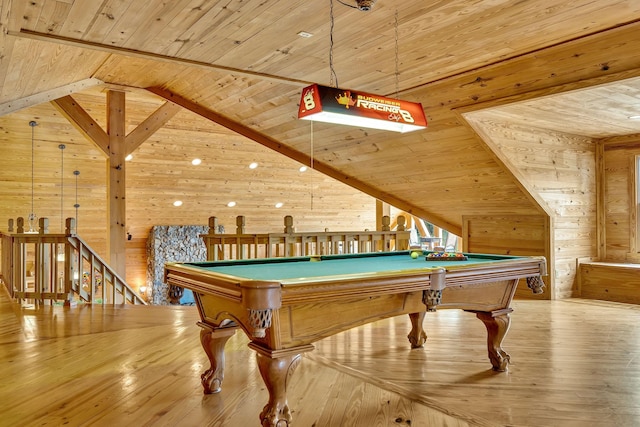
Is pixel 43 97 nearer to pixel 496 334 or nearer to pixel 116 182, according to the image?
pixel 116 182

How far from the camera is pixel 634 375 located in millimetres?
3379

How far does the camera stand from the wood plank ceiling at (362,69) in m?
3.31

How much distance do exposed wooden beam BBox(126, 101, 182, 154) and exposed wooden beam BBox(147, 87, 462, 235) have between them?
462 millimetres

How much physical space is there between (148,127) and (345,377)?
18.0ft

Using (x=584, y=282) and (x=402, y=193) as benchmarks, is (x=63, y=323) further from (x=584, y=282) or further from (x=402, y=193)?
(x=584, y=282)

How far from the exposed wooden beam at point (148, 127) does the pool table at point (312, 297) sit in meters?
4.66

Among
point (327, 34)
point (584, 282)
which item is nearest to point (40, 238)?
point (327, 34)

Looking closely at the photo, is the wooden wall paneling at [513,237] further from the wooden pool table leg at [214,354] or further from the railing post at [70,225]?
the railing post at [70,225]

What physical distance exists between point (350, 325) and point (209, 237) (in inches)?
122

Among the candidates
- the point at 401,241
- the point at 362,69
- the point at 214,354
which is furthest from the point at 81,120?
the point at 214,354

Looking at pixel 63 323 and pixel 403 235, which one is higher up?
pixel 403 235

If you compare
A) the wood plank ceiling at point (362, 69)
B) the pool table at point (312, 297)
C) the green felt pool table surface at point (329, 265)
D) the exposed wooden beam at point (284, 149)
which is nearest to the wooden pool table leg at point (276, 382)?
the pool table at point (312, 297)

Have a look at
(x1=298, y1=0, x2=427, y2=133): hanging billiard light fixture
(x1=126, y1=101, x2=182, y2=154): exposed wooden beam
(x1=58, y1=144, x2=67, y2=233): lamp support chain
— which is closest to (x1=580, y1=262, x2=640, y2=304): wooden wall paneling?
(x1=298, y1=0, x2=427, y2=133): hanging billiard light fixture

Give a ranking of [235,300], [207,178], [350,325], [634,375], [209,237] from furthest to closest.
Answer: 1. [207,178]
2. [209,237]
3. [634,375]
4. [350,325]
5. [235,300]
